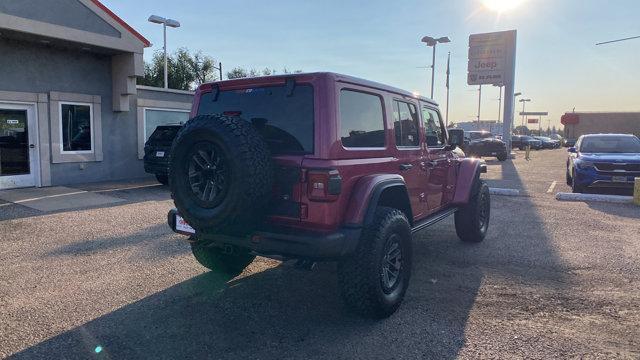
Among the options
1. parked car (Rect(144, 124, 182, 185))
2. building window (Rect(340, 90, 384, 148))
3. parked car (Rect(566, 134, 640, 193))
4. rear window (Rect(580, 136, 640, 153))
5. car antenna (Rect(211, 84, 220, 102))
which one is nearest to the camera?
building window (Rect(340, 90, 384, 148))

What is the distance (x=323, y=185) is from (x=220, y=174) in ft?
2.64

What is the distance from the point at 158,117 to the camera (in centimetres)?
1423

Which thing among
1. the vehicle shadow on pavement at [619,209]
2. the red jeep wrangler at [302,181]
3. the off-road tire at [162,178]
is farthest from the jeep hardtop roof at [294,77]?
the off-road tire at [162,178]

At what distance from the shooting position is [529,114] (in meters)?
91.9

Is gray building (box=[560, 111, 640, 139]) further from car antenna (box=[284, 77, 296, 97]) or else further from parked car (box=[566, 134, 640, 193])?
car antenna (box=[284, 77, 296, 97])

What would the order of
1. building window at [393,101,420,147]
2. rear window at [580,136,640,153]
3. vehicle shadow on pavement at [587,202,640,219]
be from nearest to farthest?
building window at [393,101,420,147], vehicle shadow on pavement at [587,202,640,219], rear window at [580,136,640,153]

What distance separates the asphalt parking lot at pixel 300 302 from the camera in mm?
3414

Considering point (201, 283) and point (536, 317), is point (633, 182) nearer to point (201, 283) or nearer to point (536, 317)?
point (536, 317)

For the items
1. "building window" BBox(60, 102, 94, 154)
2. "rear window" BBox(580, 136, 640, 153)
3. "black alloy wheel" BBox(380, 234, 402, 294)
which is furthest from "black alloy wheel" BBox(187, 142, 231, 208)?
"rear window" BBox(580, 136, 640, 153)

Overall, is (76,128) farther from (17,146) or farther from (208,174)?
(208,174)

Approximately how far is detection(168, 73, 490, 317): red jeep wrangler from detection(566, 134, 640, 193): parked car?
333 inches

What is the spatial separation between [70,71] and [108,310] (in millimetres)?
9711

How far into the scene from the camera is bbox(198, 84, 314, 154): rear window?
372cm

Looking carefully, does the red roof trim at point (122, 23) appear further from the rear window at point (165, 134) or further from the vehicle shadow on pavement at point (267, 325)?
the vehicle shadow on pavement at point (267, 325)
